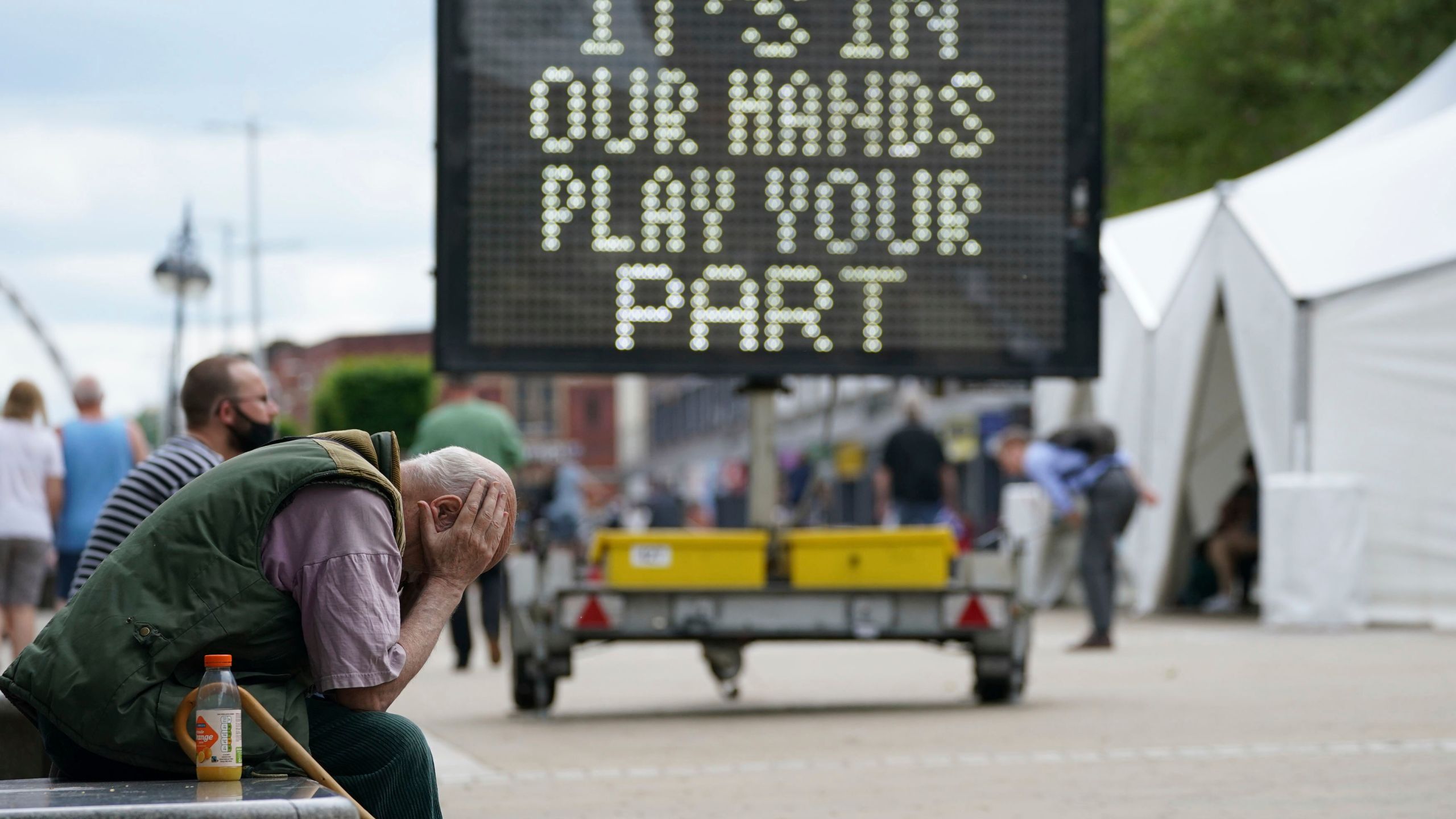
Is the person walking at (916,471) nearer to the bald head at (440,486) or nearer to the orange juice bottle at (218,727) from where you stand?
the bald head at (440,486)

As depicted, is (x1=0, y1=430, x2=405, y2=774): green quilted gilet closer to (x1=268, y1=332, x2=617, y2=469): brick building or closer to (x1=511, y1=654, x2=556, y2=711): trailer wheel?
(x1=511, y1=654, x2=556, y2=711): trailer wheel

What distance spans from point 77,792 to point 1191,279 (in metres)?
16.3

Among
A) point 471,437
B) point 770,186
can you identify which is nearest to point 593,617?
point 770,186

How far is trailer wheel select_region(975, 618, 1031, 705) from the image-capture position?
10570mm

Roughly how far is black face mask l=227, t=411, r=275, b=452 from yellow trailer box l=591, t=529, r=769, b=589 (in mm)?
3543

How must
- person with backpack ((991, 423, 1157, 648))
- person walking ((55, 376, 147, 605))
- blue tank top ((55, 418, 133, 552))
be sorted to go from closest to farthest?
1. person walking ((55, 376, 147, 605))
2. blue tank top ((55, 418, 133, 552))
3. person with backpack ((991, 423, 1157, 648))

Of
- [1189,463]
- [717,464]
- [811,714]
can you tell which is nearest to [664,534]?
[811,714]

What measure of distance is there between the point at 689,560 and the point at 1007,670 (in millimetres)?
1640

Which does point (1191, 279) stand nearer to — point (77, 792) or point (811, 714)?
point (811, 714)

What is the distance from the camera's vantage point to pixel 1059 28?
9.92 m

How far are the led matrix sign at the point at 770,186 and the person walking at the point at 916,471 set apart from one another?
32.1 feet

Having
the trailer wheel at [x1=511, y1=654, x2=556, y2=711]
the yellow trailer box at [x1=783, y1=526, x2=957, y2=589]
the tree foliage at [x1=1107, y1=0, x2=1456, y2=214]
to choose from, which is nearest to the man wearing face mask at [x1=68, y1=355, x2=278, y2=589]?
the trailer wheel at [x1=511, y1=654, x2=556, y2=711]

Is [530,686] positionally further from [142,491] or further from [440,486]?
[440,486]

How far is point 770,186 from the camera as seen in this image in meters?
9.80
